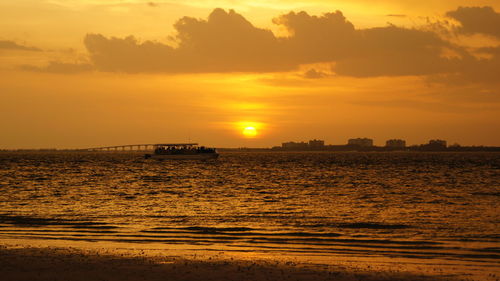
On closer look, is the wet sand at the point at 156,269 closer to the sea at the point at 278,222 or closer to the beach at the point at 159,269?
the beach at the point at 159,269

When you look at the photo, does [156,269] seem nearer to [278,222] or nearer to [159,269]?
[159,269]

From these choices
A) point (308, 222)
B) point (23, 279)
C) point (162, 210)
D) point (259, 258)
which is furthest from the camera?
point (162, 210)

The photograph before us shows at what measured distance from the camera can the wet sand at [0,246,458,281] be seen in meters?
19.4

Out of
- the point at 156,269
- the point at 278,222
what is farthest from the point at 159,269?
the point at 278,222

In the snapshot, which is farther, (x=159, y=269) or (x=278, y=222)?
(x=278, y=222)

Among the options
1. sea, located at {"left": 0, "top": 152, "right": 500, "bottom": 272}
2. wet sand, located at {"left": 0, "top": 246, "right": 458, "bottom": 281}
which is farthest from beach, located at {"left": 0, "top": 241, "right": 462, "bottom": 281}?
sea, located at {"left": 0, "top": 152, "right": 500, "bottom": 272}

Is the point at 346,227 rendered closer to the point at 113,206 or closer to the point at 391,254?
Answer: the point at 391,254

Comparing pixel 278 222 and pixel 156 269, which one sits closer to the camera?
pixel 156 269

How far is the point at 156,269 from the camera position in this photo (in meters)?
20.7

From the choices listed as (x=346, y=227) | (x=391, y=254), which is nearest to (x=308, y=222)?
(x=346, y=227)

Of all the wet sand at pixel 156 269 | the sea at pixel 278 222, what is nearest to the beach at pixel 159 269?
the wet sand at pixel 156 269

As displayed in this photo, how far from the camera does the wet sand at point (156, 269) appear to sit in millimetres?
19375

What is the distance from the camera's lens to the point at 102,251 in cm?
2481

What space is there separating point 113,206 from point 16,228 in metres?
15.5
